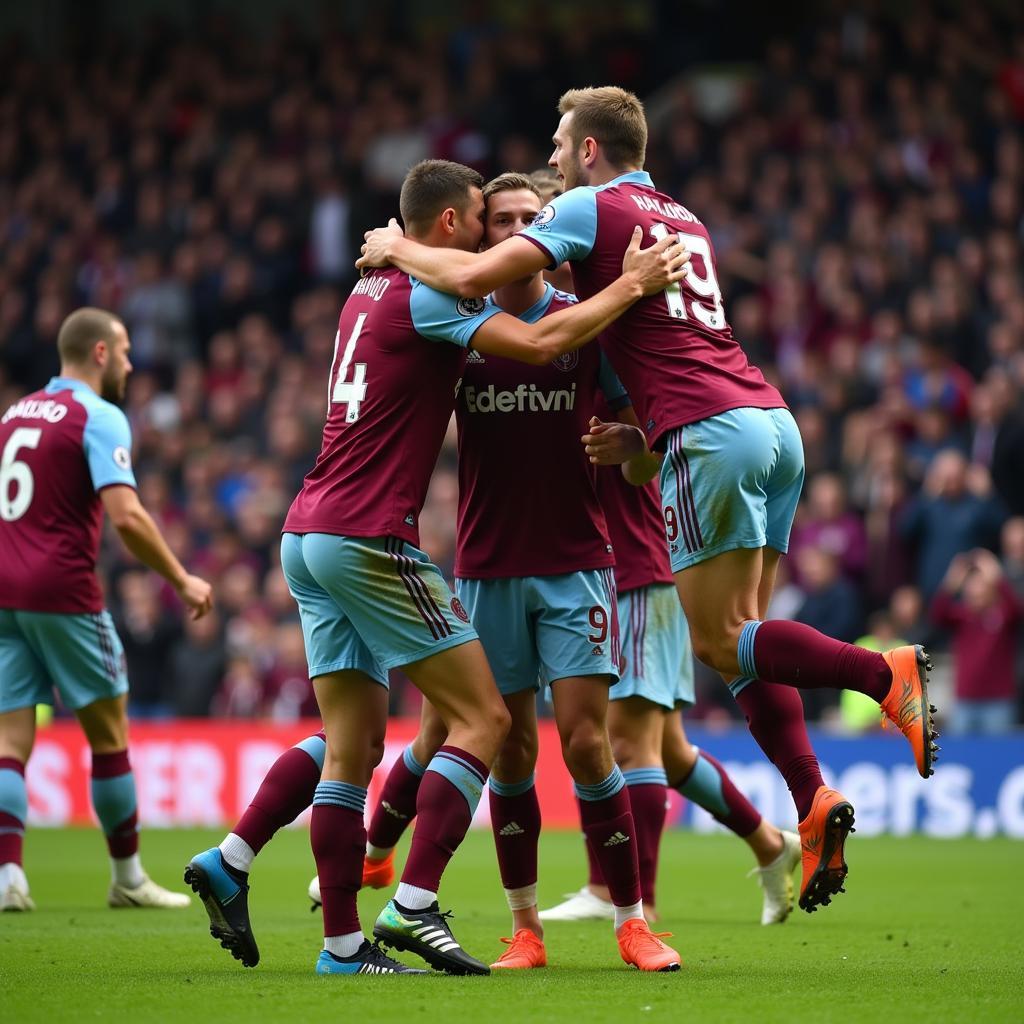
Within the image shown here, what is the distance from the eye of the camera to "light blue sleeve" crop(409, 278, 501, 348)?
19.0 feet

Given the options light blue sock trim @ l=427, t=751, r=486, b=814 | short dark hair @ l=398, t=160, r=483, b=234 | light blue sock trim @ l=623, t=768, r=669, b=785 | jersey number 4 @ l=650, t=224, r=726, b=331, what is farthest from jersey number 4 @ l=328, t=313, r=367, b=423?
light blue sock trim @ l=623, t=768, r=669, b=785

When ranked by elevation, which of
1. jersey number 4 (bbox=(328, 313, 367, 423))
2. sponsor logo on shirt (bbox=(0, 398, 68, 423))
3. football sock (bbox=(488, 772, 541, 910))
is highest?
jersey number 4 (bbox=(328, 313, 367, 423))

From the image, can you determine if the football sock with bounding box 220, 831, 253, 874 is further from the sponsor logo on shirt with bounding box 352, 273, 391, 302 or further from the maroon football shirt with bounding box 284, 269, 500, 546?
the sponsor logo on shirt with bounding box 352, 273, 391, 302

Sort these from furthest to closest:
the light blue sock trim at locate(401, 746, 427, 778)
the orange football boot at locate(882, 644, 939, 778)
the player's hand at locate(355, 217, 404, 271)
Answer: the light blue sock trim at locate(401, 746, 427, 778)
the player's hand at locate(355, 217, 404, 271)
the orange football boot at locate(882, 644, 939, 778)

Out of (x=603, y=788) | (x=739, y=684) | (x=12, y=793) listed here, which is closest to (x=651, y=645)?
(x=739, y=684)

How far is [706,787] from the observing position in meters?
7.98

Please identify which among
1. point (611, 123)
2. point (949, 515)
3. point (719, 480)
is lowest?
point (949, 515)

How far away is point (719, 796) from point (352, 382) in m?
3.05

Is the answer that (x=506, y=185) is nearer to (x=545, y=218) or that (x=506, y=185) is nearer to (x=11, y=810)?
(x=545, y=218)

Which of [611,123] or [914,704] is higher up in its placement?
[611,123]

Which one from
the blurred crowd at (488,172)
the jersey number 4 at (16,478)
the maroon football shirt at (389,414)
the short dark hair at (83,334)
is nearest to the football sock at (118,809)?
the jersey number 4 at (16,478)

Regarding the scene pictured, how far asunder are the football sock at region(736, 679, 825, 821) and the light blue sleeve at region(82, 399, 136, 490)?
3238 millimetres

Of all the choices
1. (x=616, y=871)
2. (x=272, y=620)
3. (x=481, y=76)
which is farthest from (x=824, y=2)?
(x=616, y=871)

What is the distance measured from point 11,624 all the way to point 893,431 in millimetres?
7938
